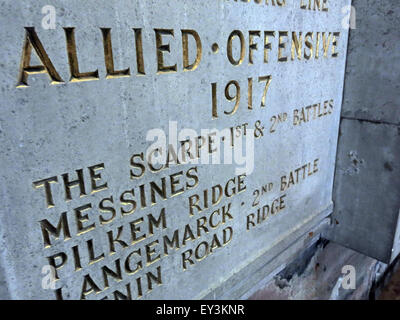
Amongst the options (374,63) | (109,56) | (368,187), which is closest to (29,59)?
(109,56)

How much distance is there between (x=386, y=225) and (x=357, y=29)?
1606 mm

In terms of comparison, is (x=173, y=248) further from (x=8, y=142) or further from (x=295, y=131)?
(x=295, y=131)

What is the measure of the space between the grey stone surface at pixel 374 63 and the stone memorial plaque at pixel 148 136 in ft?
1.01

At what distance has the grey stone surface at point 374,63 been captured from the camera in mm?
2211

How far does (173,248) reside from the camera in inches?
61.1

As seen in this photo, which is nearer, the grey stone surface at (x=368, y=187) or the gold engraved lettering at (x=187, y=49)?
the gold engraved lettering at (x=187, y=49)

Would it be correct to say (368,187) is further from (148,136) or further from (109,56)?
(109,56)

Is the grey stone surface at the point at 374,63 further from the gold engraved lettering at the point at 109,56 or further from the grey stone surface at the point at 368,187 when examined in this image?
the gold engraved lettering at the point at 109,56

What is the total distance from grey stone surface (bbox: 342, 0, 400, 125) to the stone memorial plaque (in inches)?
12.2

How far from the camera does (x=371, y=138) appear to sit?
2.46 meters

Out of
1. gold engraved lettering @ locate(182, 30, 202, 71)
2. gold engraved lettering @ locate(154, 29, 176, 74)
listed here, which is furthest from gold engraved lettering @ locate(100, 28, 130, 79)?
gold engraved lettering @ locate(182, 30, 202, 71)

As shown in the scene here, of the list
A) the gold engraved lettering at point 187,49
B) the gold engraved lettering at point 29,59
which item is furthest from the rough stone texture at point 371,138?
the gold engraved lettering at point 29,59

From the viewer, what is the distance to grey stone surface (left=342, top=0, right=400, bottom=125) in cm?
221

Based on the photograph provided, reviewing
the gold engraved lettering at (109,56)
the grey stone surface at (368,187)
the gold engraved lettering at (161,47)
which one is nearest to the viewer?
the gold engraved lettering at (109,56)
